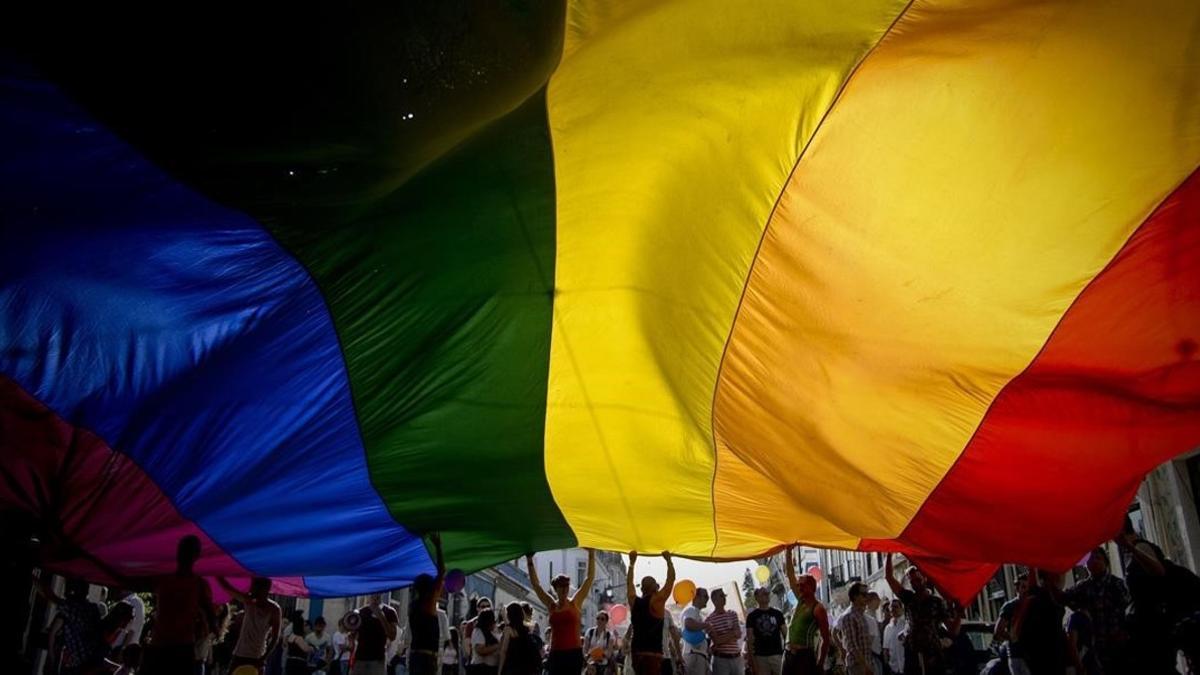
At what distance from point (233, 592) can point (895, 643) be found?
863 centimetres

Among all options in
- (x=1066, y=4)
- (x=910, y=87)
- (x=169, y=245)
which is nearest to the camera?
(x=1066, y=4)

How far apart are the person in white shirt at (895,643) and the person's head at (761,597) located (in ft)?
8.82

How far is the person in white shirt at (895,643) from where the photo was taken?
11961 mm

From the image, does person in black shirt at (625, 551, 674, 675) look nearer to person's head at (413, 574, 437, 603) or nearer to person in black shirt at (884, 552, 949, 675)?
person's head at (413, 574, 437, 603)

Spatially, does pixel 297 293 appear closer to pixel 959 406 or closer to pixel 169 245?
pixel 169 245

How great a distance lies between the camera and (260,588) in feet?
26.0

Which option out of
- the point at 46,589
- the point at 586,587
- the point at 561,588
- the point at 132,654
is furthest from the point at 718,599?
the point at 46,589

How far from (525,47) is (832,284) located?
6.14 feet

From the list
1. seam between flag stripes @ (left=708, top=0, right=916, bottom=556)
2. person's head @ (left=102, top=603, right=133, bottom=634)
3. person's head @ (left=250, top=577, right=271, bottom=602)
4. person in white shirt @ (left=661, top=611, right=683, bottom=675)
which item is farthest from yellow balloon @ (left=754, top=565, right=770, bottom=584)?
seam between flag stripes @ (left=708, top=0, right=916, bottom=556)

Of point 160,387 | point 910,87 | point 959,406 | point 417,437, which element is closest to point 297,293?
point 160,387

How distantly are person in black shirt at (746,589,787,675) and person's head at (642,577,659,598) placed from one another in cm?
136

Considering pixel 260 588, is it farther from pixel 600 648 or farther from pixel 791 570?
pixel 600 648

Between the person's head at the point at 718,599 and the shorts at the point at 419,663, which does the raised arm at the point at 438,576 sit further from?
the person's head at the point at 718,599

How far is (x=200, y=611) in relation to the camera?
254 inches
